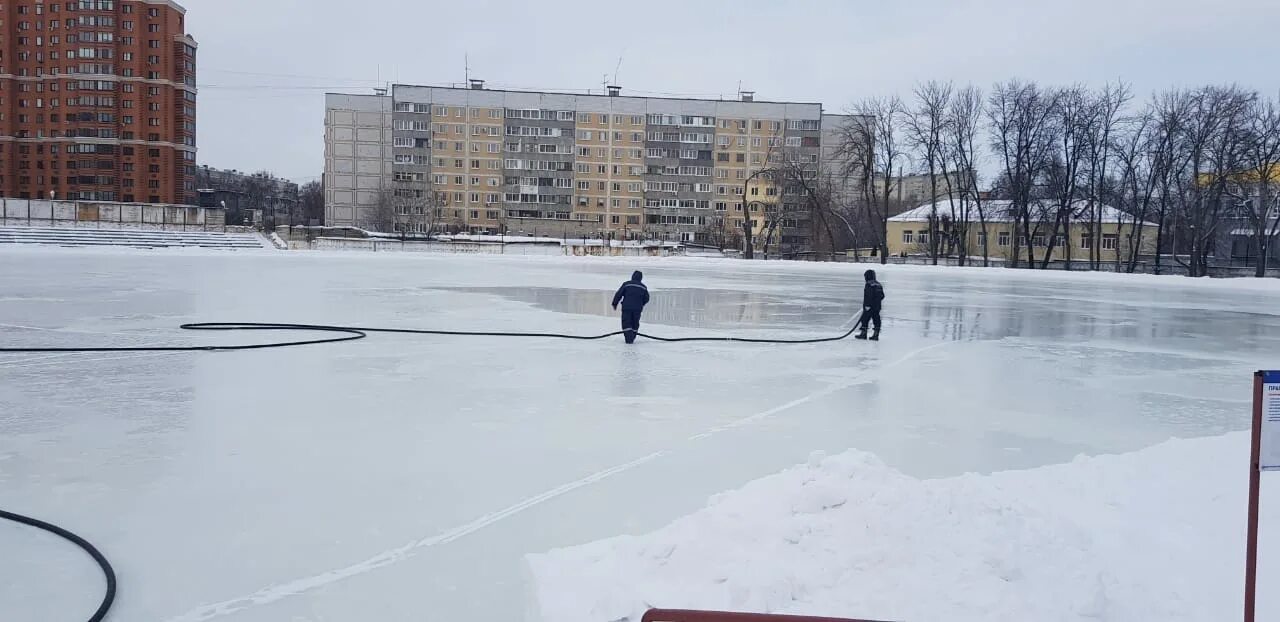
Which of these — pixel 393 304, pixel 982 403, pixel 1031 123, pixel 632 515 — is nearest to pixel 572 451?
pixel 632 515

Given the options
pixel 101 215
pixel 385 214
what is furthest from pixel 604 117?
pixel 101 215

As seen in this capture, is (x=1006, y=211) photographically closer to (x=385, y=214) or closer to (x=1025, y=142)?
(x=1025, y=142)

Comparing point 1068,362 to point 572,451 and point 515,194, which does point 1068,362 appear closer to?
point 572,451

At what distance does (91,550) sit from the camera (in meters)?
4.49

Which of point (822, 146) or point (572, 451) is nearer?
point (572, 451)

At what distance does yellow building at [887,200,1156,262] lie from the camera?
57562 mm

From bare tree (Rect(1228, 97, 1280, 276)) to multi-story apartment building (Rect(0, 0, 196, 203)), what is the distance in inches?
3518

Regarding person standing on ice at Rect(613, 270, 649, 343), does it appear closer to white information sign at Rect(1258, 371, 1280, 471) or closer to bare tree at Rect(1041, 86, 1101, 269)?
white information sign at Rect(1258, 371, 1280, 471)

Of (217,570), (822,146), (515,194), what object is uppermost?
(822,146)

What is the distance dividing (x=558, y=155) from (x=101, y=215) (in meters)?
47.7

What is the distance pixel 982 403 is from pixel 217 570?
292 inches

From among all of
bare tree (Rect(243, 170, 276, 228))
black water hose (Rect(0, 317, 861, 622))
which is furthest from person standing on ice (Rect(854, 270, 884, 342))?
bare tree (Rect(243, 170, 276, 228))

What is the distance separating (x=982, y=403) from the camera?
362 inches

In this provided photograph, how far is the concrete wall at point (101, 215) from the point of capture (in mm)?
57094
